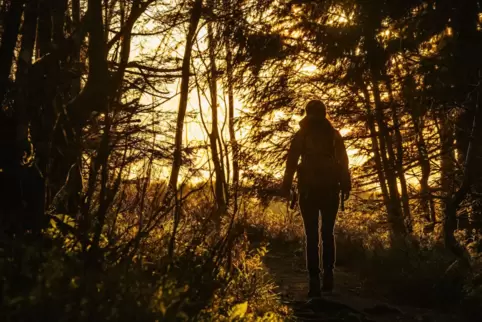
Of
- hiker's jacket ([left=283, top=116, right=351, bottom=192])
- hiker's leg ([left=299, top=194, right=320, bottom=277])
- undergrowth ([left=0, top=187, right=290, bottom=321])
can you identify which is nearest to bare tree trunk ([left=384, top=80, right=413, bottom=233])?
hiker's jacket ([left=283, top=116, right=351, bottom=192])

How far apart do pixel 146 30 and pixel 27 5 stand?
651cm

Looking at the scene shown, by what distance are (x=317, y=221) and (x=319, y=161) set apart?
28.3 inches

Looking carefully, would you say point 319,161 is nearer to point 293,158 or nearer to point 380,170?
point 293,158

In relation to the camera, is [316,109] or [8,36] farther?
[316,109]

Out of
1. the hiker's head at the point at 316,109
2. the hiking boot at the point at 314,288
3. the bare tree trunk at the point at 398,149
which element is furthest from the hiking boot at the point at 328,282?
the bare tree trunk at the point at 398,149

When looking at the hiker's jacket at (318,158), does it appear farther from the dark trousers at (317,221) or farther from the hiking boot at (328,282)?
the hiking boot at (328,282)

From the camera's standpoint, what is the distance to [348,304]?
22.7 ft

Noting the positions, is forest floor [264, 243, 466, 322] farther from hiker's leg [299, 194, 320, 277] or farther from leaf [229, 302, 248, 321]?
leaf [229, 302, 248, 321]

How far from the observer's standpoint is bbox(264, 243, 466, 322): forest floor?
6.34 meters

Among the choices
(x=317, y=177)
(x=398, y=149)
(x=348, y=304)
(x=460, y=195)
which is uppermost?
(x=398, y=149)

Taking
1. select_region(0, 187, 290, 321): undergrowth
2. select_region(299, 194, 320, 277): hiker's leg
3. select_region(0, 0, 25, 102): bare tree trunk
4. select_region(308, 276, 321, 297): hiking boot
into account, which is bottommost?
select_region(308, 276, 321, 297): hiking boot

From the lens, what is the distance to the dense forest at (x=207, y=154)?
3.92 metres

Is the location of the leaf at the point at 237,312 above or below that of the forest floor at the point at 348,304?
above

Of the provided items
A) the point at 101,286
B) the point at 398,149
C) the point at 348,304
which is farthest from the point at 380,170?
the point at 101,286
